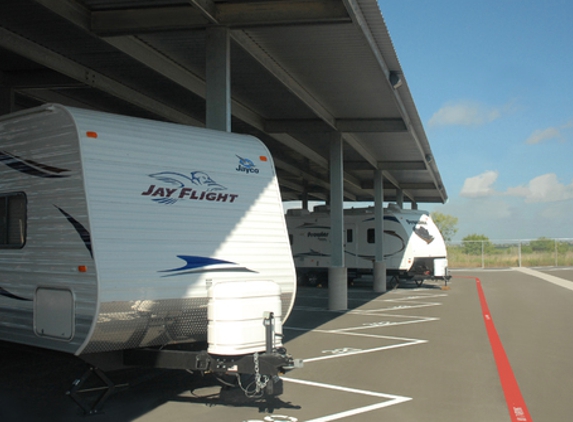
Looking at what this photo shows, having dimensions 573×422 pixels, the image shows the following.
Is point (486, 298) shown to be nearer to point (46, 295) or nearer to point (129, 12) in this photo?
point (129, 12)

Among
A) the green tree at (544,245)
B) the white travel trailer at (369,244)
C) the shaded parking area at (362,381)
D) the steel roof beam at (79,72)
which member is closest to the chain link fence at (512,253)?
the green tree at (544,245)

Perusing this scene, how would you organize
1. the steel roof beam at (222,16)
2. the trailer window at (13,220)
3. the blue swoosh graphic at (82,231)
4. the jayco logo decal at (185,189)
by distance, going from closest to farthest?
1. the blue swoosh graphic at (82,231)
2. the jayco logo decal at (185,189)
3. the trailer window at (13,220)
4. the steel roof beam at (222,16)

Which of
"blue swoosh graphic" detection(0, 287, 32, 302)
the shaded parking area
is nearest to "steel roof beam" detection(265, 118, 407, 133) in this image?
the shaded parking area

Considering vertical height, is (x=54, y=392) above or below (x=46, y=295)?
below

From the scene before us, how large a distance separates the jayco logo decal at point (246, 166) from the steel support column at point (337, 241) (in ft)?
32.2

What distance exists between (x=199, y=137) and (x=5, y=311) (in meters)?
3.20

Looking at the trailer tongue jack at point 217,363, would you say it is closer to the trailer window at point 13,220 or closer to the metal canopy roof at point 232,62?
the trailer window at point 13,220

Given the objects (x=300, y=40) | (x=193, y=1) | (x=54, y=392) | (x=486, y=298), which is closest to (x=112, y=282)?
(x=54, y=392)

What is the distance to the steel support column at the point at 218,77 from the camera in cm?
1063

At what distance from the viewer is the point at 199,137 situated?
26.5ft

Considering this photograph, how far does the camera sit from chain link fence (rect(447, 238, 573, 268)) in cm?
4903

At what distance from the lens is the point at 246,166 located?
846 cm

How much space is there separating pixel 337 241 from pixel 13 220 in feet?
38.0

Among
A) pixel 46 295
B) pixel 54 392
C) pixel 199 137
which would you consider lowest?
pixel 54 392
